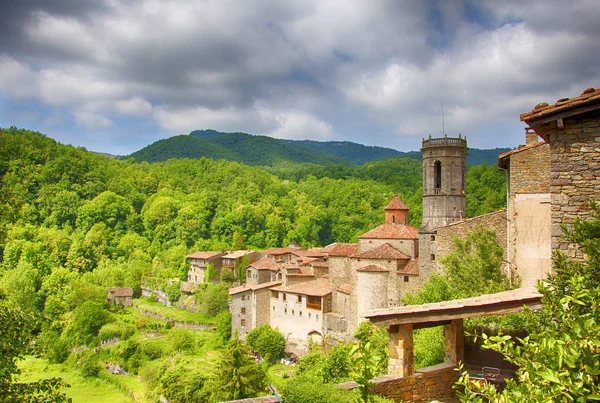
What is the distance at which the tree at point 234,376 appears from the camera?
25.4 meters

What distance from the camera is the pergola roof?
18.3ft

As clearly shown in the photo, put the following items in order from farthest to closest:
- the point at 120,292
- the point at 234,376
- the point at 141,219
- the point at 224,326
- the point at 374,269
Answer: the point at 141,219 < the point at 120,292 < the point at 224,326 < the point at 374,269 < the point at 234,376

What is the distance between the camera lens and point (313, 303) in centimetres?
3369

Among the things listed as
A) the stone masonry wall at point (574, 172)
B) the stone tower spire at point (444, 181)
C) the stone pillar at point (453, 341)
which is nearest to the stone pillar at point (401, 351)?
the stone pillar at point (453, 341)

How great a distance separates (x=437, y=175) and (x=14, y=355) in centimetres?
2925

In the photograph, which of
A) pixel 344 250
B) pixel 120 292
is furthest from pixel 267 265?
pixel 120 292

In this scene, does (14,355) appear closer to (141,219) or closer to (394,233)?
(394,233)

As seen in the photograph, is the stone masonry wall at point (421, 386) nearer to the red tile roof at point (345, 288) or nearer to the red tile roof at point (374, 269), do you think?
the red tile roof at point (374, 269)

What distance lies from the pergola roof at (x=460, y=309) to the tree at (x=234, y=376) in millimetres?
21435

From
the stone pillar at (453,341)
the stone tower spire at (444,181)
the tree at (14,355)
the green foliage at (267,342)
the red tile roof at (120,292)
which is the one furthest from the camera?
the red tile roof at (120,292)

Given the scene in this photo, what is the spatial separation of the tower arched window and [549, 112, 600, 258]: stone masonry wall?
26.5 metres

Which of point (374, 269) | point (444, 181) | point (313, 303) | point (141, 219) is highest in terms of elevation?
point (444, 181)

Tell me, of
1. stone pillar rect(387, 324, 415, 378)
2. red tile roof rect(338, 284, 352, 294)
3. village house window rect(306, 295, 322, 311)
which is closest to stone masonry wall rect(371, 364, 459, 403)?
stone pillar rect(387, 324, 415, 378)

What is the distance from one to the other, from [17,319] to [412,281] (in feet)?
72.8
